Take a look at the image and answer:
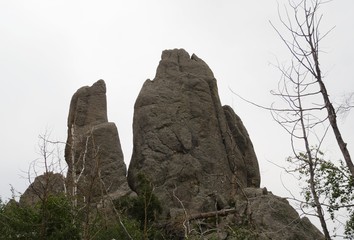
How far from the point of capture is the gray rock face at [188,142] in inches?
979

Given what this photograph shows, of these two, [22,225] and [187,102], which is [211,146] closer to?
[187,102]

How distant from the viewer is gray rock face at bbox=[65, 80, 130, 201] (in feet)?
81.1

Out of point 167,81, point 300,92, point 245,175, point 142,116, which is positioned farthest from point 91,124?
point 300,92

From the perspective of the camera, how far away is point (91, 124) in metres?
27.9

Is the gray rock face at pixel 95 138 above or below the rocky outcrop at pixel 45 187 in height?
above

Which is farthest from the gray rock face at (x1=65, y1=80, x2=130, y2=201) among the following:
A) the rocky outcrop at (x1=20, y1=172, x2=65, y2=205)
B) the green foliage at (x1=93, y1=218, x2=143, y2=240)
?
the green foliage at (x1=93, y1=218, x2=143, y2=240)

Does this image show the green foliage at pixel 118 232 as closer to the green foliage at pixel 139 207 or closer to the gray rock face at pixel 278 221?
the green foliage at pixel 139 207

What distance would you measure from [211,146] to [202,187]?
119 inches

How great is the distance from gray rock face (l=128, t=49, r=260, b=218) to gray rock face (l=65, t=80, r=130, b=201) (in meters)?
1.14

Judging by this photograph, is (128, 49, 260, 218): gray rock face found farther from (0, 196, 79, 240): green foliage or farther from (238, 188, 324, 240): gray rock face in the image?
(0, 196, 79, 240): green foliage

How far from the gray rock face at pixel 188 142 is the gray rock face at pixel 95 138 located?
3.74 ft

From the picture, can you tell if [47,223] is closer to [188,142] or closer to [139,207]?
[139,207]

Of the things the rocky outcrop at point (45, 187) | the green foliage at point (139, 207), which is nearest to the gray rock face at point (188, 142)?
the green foliage at point (139, 207)

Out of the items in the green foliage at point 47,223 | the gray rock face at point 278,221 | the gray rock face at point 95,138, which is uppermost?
the gray rock face at point 95,138
